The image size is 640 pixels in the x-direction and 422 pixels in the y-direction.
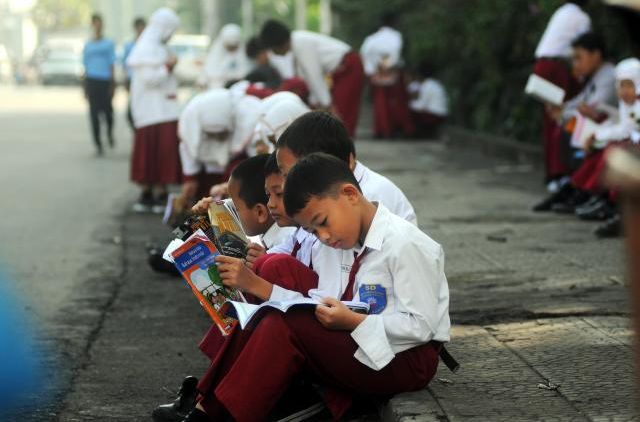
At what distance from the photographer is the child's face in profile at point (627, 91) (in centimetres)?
909

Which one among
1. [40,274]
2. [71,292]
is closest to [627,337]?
[71,292]

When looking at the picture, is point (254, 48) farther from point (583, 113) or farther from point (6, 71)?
point (6, 71)

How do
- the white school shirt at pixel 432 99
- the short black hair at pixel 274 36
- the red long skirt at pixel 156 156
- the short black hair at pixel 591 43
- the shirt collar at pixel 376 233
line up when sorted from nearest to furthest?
the shirt collar at pixel 376 233 → the short black hair at pixel 591 43 → the short black hair at pixel 274 36 → the red long skirt at pixel 156 156 → the white school shirt at pixel 432 99

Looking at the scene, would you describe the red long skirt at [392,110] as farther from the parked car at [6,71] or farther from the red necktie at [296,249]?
the parked car at [6,71]

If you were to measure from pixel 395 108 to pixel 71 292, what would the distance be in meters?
12.5

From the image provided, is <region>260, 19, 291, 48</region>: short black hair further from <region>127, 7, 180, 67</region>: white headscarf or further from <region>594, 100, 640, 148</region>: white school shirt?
<region>594, 100, 640, 148</region>: white school shirt

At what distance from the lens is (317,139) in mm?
5266

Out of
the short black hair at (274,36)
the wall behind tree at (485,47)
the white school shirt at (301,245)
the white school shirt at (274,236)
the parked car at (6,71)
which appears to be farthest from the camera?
the parked car at (6,71)

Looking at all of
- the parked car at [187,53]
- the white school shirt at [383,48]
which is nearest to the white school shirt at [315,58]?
the white school shirt at [383,48]

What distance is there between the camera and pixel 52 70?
1905 inches

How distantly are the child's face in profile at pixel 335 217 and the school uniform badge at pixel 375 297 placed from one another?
0.52 ft

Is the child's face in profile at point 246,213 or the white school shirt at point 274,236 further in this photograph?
the child's face in profile at point 246,213

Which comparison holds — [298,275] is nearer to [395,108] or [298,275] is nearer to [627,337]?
[627,337]

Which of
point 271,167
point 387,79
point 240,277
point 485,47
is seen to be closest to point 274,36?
point 485,47
